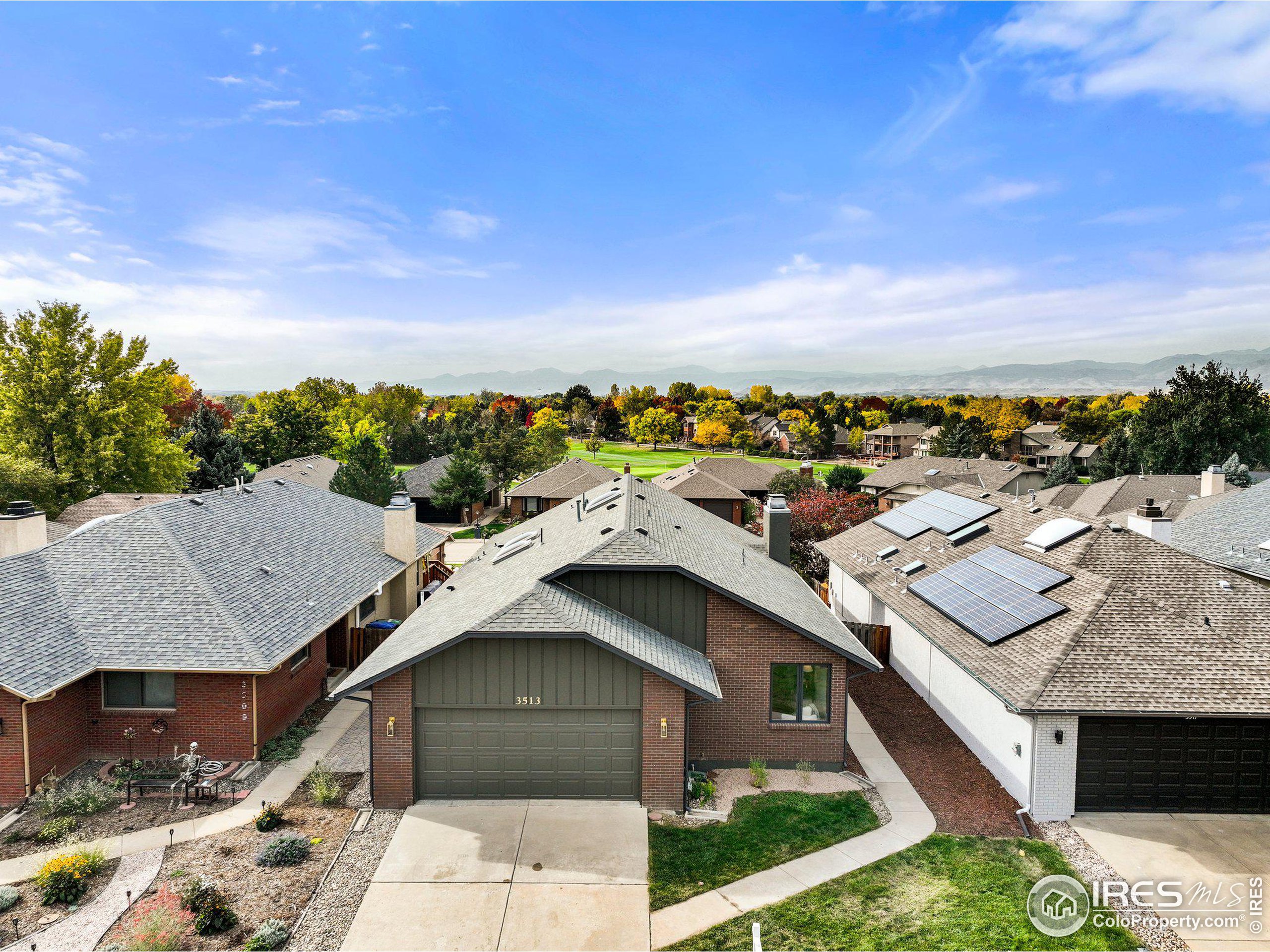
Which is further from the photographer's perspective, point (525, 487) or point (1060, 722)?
point (525, 487)

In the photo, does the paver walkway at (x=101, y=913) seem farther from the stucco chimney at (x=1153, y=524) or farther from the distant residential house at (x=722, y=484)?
the distant residential house at (x=722, y=484)

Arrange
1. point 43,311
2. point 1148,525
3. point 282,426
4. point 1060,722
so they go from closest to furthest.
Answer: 1. point 1060,722
2. point 1148,525
3. point 43,311
4. point 282,426

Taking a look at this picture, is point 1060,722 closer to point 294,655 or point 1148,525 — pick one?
point 1148,525

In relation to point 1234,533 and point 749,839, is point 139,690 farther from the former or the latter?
point 1234,533

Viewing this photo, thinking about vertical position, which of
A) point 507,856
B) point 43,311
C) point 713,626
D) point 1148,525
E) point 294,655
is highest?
point 43,311

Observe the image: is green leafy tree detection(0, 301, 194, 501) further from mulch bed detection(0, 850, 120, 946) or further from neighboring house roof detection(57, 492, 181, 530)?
mulch bed detection(0, 850, 120, 946)

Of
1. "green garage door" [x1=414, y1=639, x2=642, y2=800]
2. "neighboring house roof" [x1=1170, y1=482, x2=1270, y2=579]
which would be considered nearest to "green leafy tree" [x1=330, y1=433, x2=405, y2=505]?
"green garage door" [x1=414, y1=639, x2=642, y2=800]

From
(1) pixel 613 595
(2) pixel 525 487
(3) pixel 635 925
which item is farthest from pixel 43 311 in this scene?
(3) pixel 635 925
